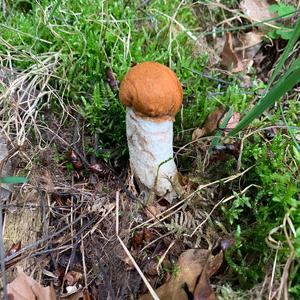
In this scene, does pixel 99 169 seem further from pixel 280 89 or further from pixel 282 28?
pixel 282 28

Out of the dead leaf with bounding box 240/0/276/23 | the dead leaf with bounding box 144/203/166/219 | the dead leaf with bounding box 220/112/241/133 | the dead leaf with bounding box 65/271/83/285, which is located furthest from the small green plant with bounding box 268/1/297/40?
the dead leaf with bounding box 65/271/83/285

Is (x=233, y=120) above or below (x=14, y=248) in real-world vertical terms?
above

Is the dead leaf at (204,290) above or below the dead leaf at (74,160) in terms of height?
above

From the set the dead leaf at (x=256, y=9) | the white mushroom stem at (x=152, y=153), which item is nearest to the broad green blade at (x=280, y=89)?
the white mushroom stem at (x=152, y=153)

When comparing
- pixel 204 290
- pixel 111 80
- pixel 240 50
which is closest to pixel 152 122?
pixel 111 80

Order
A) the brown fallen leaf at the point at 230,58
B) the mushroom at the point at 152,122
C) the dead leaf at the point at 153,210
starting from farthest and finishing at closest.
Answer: the brown fallen leaf at the point at 230,58
the dead leaf at the point at 153,210
the mushroom at the point at 152,122

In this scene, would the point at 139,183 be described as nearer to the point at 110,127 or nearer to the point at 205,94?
the point at 110,127

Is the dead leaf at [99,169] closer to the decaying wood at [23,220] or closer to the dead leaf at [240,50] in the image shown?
the decaying wood at [23,220]

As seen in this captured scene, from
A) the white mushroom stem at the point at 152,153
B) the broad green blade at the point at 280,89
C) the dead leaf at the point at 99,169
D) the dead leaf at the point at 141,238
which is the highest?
the broad green blade at the point at 280,89
